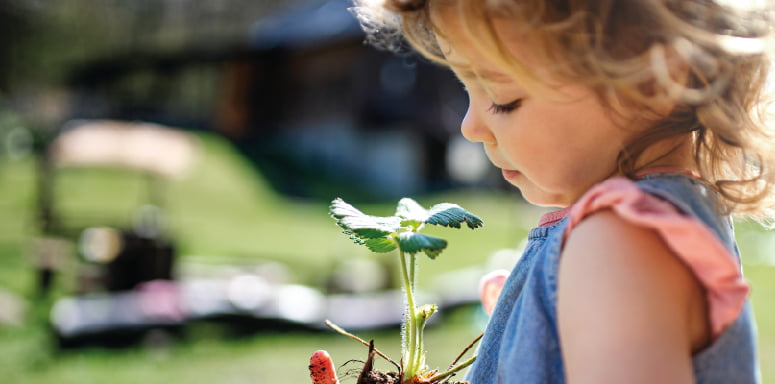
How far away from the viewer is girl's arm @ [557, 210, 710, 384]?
0.94 m

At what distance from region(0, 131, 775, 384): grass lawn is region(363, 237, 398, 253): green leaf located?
4.96ft

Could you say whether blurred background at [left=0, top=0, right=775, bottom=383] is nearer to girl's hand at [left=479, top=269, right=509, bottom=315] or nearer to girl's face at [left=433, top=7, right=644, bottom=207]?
girl's hand at [left=479, top=269, right=509, bottom=315]

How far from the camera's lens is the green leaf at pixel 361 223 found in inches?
45.5

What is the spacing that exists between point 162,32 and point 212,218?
64.9ft

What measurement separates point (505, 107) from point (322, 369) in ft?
1.64

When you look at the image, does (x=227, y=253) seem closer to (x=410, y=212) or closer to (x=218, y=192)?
(x=218, y=192)

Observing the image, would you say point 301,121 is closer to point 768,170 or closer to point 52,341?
point 52,341

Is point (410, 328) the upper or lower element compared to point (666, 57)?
lower

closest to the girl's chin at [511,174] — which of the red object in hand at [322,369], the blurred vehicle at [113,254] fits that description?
the red object in hand at [322,369]

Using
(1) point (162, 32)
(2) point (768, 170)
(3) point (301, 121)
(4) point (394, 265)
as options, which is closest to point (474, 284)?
(4) point (394, 265)

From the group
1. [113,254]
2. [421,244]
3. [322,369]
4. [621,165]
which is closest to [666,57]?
[621,165]

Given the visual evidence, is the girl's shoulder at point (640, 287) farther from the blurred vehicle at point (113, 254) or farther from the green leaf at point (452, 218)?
the blurred vehicle at point (113, 254)

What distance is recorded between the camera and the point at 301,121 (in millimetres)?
24156

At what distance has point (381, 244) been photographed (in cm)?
119
